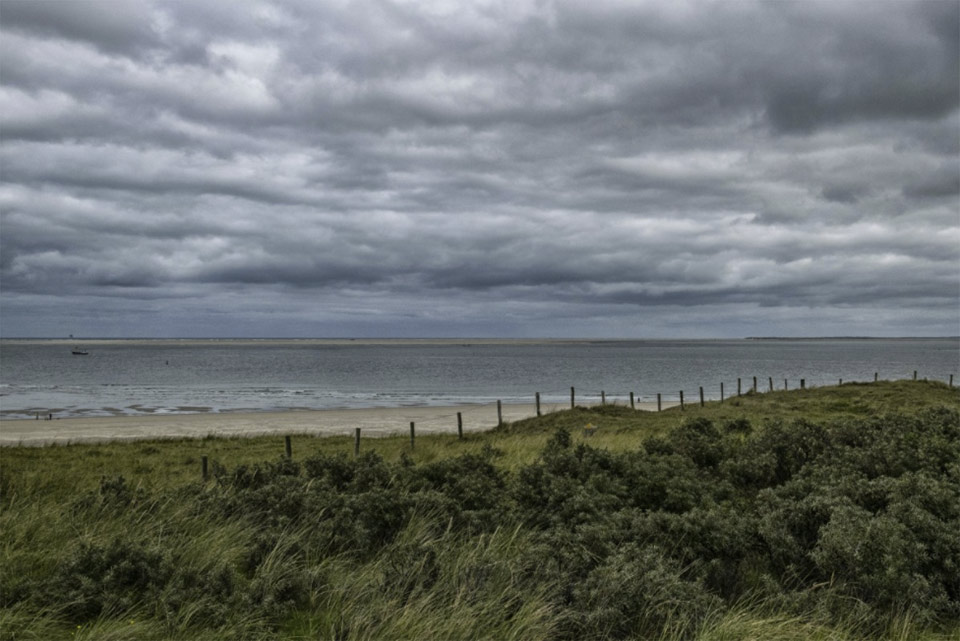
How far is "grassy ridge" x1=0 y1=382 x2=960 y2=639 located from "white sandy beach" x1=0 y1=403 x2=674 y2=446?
28.6m

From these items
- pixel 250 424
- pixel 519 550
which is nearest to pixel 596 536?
pixel 519 550

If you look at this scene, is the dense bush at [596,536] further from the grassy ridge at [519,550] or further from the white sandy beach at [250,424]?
the white sandy beach at [250,424]

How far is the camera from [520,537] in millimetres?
7938

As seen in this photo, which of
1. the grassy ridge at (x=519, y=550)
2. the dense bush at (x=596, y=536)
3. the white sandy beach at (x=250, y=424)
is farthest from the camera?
the white sandy beach at (x=250, y=424)

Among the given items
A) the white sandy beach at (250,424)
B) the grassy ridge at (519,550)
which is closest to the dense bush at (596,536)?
the grassy ridge at (519,550)

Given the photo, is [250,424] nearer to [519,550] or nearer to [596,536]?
[519,550]

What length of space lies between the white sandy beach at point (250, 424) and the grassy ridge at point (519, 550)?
28.6 metres

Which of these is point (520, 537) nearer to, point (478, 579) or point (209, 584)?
point (478, 579)

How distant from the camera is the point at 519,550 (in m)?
7.37

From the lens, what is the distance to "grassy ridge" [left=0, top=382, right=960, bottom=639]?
5.50 meters

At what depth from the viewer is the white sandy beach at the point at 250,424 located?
127ft

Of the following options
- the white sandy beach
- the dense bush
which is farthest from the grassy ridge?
the white sandy beach

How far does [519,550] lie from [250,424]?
40429 millimetres

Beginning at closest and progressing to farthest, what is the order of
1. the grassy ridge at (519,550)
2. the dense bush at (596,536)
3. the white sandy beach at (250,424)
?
the grassy ridge at (519,550) → the dense bush at (596,536) → the white sandy beach at (250,424)
